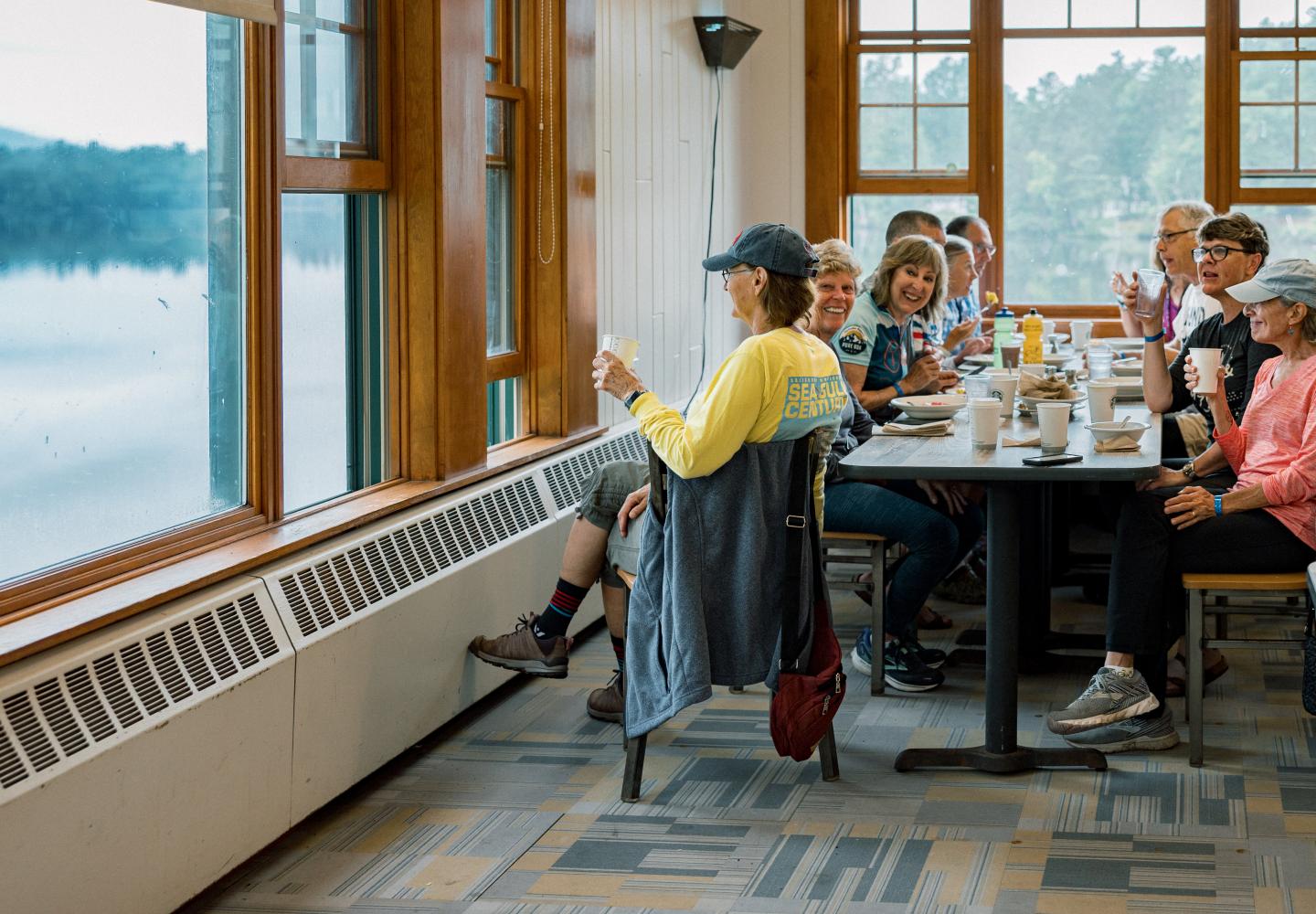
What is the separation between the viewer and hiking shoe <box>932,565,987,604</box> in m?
5.63

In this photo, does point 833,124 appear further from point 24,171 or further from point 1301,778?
point 24,171

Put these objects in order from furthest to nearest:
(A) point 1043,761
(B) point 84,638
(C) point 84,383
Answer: (A) point 1043,761 → (C) point 84,383 → (B) point 84,638

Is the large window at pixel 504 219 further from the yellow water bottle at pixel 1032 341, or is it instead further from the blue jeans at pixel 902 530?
the yellow water bottle at pixel 1032 341

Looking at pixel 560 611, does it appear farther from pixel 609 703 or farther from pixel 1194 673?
pixel 1194 673

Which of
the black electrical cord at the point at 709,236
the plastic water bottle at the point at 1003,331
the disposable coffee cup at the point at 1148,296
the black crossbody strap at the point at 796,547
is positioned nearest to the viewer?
the black crossbody strap at the point at 796,547

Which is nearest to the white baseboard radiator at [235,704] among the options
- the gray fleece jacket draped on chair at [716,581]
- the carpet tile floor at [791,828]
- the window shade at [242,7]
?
the carpet tile floor at [791,828]

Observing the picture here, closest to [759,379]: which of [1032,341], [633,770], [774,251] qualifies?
→ [774,251]

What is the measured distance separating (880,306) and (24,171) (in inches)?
116

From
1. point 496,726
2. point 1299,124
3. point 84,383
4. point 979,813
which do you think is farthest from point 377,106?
point 1299,124

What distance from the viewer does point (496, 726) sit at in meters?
4.15

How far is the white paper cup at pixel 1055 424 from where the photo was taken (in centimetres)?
375

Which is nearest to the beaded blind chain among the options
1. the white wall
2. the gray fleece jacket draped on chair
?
the white wall

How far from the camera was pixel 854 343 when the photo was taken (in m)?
4.87

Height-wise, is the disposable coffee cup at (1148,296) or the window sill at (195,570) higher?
the disposable coffee cup at (1148,296)
